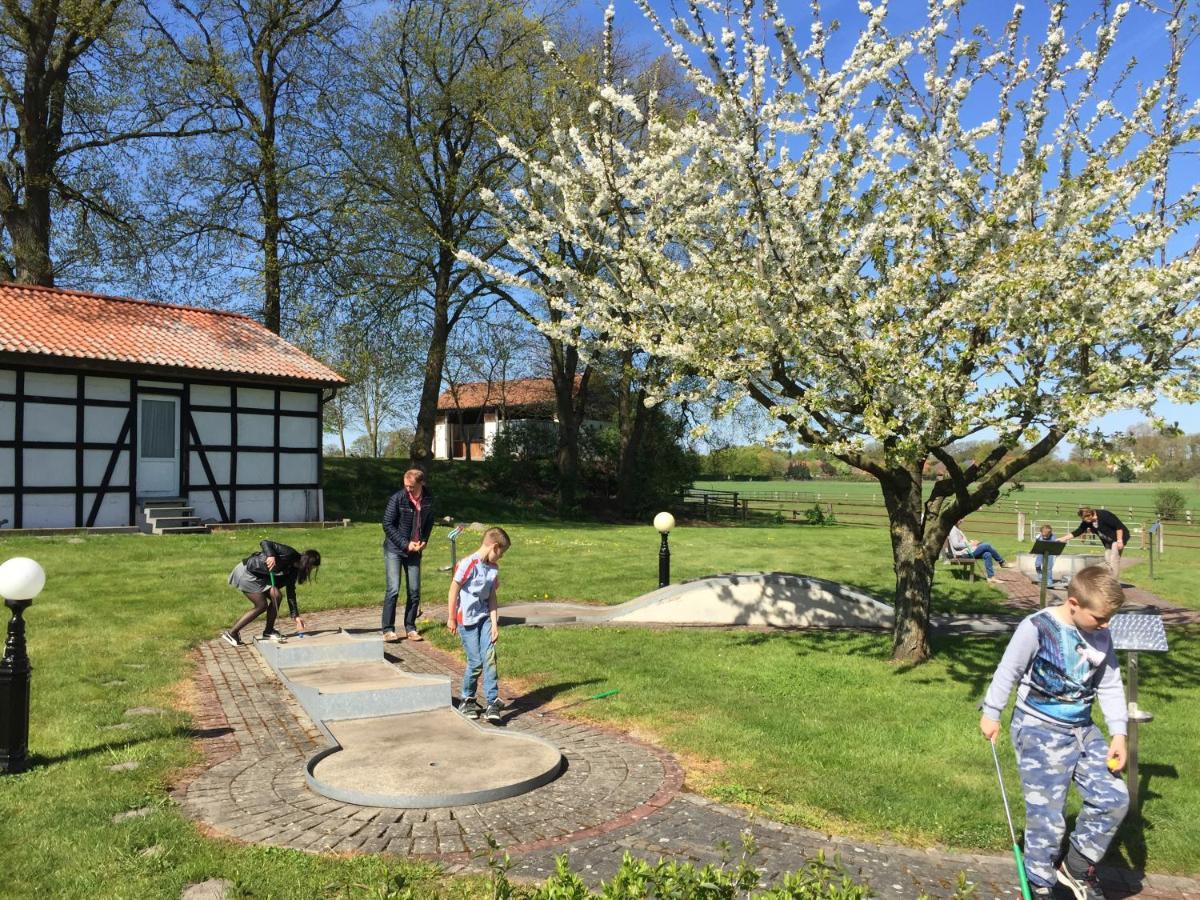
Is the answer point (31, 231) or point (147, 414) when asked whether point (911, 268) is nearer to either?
point (147, 414)

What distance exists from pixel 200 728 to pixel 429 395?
22.7 meters

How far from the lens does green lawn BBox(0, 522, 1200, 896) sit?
4.71 metres

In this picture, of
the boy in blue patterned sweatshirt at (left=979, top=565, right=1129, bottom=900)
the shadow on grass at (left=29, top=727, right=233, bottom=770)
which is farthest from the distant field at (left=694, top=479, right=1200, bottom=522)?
the shadow on grass at (left=29, top=727, right=233, bottom=770)

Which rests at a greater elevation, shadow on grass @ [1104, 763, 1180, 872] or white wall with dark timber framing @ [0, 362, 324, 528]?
white wall with dark timber framing @ [0, 362, 324, 528]

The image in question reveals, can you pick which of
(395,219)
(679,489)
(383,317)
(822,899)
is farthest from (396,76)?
(822,899)

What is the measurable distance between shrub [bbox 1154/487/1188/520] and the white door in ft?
124

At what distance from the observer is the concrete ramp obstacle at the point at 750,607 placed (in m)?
12.4

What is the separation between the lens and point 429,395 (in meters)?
29.4

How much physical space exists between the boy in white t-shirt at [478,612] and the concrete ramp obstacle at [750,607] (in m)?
4.33

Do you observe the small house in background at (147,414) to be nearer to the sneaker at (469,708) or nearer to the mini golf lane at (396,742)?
the mini golf lane at (396,742)

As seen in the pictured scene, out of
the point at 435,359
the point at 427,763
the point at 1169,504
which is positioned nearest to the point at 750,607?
the point at 427,763

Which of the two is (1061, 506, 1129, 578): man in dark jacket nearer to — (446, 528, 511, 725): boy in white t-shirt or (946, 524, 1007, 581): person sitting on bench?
(946, 524, 1007, 581): person sitting on bench

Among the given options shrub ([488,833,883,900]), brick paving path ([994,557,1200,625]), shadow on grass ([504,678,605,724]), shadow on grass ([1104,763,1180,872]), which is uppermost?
shrub ([488,833,883,900])

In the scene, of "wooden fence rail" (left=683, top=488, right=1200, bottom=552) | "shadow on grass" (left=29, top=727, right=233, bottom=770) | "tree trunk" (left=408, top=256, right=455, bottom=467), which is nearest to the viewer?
"shadow on grass" (left=29, top=727, right=233, bottom=770)
